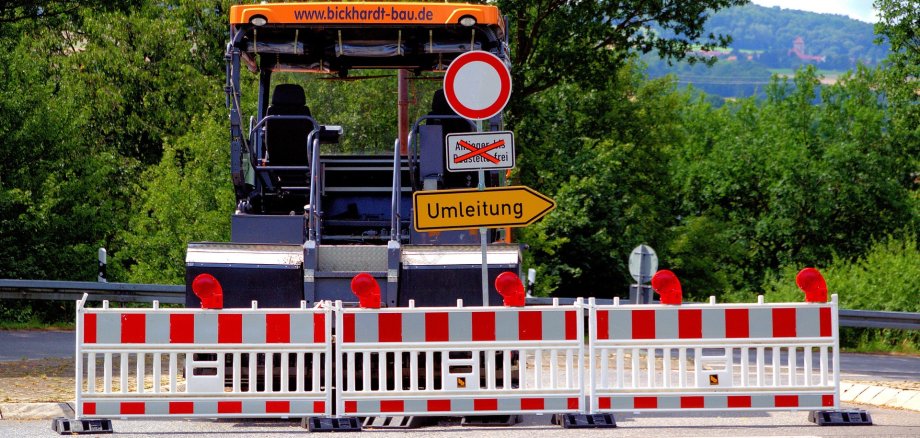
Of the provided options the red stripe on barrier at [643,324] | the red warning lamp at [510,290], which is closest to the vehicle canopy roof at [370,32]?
the red warning lamp at [510,290]

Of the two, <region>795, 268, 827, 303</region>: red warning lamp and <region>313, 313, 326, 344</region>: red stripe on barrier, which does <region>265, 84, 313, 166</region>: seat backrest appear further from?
<region>795, 268, 827, 303</region>: red warning lamp

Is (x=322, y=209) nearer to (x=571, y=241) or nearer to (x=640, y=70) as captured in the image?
(x=571, y=241)

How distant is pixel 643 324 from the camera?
9289 mm

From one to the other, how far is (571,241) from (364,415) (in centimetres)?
2286

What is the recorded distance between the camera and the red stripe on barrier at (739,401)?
9398 millimetres

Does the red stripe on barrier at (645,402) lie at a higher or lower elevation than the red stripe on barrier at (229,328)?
lower

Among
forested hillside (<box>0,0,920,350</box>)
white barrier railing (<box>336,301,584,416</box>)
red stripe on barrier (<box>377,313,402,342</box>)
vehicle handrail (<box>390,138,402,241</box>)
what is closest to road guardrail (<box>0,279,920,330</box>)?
forested hillside (<box>0,0,920,350</box>)

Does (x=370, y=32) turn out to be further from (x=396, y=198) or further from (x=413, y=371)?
(x=413, y=371)

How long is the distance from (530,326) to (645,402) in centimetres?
93

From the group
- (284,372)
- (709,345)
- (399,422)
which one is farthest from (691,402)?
(284,372)

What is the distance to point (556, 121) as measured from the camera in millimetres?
37719

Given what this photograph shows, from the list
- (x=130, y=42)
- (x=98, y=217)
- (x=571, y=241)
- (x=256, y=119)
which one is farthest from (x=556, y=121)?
(x=256, y=119)

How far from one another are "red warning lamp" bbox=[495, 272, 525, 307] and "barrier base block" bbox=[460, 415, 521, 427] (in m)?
1.04

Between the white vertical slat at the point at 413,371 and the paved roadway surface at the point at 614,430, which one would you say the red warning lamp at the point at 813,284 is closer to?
the paved roadway surface at the point at 614,430
